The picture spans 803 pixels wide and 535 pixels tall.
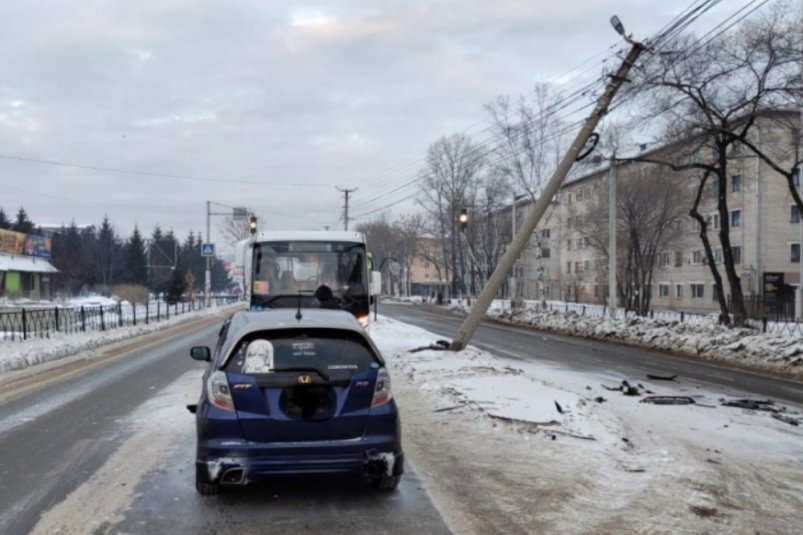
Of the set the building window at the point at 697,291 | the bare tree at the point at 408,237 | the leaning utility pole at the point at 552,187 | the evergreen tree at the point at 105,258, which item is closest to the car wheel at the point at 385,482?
the leaning utility pole at the point at 552,187

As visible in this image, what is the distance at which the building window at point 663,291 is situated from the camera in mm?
69438

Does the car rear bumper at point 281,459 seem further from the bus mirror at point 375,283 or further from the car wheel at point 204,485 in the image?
the bus mirror at point 375,283

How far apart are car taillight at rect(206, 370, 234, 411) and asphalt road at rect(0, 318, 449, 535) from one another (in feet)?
2.78

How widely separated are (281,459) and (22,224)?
111 metres

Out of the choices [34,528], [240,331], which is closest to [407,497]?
[240,331]

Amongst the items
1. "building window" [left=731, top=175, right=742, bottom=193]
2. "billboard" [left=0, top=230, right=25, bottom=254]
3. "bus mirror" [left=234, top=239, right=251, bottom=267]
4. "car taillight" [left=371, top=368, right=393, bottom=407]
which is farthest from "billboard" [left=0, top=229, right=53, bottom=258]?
"car taillight" [left=371, top=368, right=393, bottom=407]

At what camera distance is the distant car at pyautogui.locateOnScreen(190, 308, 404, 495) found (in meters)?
5.56

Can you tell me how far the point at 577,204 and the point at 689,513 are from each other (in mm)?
80851

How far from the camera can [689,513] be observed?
18.1ft

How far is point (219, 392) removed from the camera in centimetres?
566

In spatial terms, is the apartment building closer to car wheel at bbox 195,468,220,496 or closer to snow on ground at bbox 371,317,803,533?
snow on ground at bbox 371,317,803,533

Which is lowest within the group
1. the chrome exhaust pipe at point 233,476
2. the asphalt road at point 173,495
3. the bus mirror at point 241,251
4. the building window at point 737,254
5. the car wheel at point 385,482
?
the asphalt road at point 173,495

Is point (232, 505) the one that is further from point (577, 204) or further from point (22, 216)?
point (22, 216)

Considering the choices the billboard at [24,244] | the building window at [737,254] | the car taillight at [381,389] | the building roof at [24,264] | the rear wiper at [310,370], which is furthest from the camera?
the billboard at [24,244]
